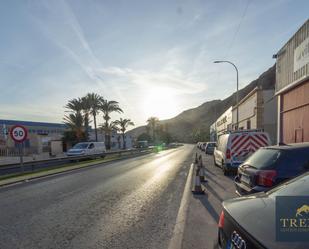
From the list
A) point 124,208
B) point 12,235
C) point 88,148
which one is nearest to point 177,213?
point 124,208

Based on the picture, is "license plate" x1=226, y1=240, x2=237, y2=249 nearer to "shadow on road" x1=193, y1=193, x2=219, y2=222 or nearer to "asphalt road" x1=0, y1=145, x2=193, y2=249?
"asphalt road" x1=0, y1=145, x2=193, y2=249

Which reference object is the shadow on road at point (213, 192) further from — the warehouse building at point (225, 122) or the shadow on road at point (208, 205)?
the warehouse building at point (225, 122)

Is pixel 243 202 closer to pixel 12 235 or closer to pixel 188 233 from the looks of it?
pixel 188 233

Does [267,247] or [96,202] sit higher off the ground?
[267,247]

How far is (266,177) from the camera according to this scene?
231 inches

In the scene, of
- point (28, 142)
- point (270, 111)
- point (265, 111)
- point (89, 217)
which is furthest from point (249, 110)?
point (28, 142)

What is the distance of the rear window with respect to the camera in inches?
237

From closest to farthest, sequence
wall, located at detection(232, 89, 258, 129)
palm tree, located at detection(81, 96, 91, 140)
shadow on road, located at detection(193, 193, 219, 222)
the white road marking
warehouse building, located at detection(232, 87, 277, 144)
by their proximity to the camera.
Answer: the white road marking < shadow on road, located at detection(193, 193, 219, 222) < warehouse building, located at detection(232, 87, 277, 144) < wall, located at detection(232, 89, 258, 129) < palm tree, located at detection(81, 96, 91, 140)

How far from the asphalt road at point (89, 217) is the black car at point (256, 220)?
237 centimetres

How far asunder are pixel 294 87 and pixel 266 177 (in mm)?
14131

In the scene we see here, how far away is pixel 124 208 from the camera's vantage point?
7.80m

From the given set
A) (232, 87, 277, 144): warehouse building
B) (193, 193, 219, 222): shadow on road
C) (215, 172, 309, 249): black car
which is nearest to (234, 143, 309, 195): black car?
(193, 193, 219, 222): shadow on road

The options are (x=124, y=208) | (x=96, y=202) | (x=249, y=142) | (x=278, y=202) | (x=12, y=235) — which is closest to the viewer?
(x=278, y=202)

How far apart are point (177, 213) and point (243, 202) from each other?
433 cm
